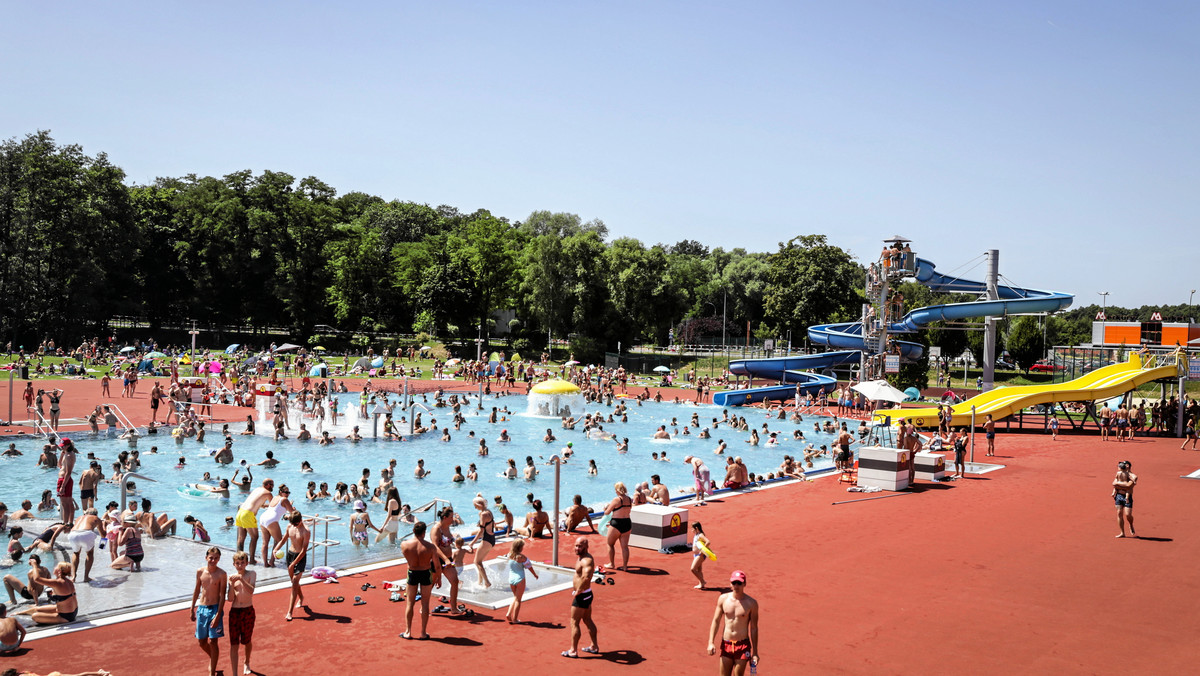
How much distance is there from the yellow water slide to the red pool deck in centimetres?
1448

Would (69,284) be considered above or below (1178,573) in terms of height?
above

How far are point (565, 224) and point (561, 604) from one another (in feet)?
295

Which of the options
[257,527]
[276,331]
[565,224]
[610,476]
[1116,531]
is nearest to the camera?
[257,527]

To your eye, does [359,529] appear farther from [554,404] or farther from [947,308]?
[947,308]

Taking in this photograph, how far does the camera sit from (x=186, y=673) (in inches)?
358

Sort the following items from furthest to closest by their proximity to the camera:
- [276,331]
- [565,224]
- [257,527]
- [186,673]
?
[565,224] < [276,331] < [257,527] < [186,673]

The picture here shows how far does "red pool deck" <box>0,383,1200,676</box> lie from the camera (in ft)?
32.0

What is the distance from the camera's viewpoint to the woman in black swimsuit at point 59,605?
1035 cm

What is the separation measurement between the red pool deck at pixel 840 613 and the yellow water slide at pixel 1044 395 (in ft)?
47.5

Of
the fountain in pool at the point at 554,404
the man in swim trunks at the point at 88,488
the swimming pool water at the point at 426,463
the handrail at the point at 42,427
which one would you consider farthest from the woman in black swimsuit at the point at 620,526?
the fountain in pool at the point at 554,404

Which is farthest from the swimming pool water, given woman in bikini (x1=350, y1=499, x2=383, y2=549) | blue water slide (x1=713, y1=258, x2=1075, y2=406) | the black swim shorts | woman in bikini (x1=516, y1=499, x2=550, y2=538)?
blue water slide (x1=713, y1=258, x2=1075, y2=406)

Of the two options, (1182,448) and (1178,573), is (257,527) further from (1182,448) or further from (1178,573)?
(1182,448)

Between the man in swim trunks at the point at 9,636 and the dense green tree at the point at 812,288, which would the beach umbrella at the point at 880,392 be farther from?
the dense green tree at the point at 812,288

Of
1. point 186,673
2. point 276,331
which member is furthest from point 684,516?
point 276,331
